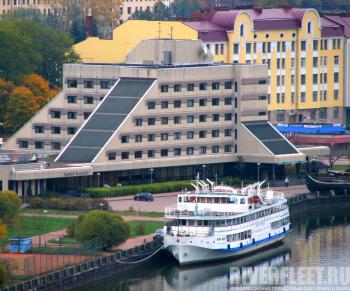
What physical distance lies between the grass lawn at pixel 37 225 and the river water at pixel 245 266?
10.2 meters

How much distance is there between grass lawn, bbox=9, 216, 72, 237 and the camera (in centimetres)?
14154

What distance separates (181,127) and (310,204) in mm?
14835

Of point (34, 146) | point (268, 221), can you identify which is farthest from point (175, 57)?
point (268, 221)

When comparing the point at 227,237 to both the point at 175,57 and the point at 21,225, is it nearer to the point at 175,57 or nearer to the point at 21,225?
the point at 21,225

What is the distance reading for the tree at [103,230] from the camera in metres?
134

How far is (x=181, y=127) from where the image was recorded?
17500 cm

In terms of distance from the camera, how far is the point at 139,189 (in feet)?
545

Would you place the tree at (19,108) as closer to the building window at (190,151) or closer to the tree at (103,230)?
the building window at (190,151)

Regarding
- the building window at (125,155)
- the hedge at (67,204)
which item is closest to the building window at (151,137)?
the building window at (125,155)

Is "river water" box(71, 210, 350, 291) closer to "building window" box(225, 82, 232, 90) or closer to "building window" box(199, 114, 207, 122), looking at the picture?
"building window" box(199, 114, 207, 122)

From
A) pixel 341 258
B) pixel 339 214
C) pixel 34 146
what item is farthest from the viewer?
pixel 34 146

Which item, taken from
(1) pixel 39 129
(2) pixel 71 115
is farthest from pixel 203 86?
(1) pixel 39 129

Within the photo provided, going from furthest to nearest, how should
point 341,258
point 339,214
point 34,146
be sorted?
1. point 34,146
2. point 339,214
3. point 341,258

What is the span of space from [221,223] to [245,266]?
357 cm
